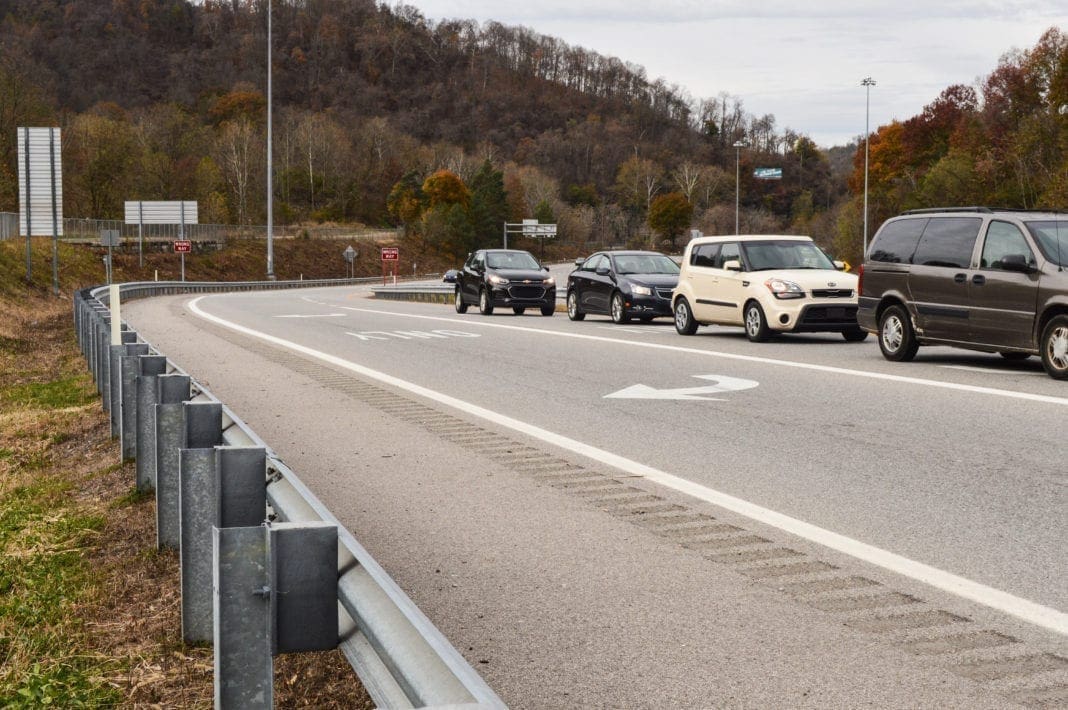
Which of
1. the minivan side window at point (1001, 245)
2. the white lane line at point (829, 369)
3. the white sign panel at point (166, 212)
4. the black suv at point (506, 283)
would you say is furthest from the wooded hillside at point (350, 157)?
the minivan side window at point (1001, 245)

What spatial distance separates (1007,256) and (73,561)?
427 inches

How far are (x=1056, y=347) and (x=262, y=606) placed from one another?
38.5 feet

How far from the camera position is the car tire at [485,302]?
31.2 meters

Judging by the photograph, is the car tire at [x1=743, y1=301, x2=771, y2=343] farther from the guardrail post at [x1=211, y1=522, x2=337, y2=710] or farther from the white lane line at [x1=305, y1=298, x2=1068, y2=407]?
the guardrail post at [x1=211, y1=522, x2=337, y2=710]

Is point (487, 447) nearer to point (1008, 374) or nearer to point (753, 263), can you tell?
point (1008, 374)

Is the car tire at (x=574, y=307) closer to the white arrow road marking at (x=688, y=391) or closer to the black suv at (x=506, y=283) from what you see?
the black suv at (x=506, y=283)

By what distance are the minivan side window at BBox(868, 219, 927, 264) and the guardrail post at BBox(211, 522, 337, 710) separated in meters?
13.5

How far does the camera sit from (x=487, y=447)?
365 inches

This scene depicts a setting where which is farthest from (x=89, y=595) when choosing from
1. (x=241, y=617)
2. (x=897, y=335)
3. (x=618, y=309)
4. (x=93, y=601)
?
(x=618, y=309)

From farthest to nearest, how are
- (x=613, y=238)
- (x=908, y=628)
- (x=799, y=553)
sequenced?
(x=613, y=238), (x=799, y=553), (x=908, y=628)

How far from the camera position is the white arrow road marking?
12.2 metres

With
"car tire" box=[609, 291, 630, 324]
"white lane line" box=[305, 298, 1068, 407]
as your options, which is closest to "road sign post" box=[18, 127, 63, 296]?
"white lane line" box=[305, 298, 1068, 407]

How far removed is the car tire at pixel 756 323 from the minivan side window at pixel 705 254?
64.9 inches

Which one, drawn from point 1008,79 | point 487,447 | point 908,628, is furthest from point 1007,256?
point 1008,79
